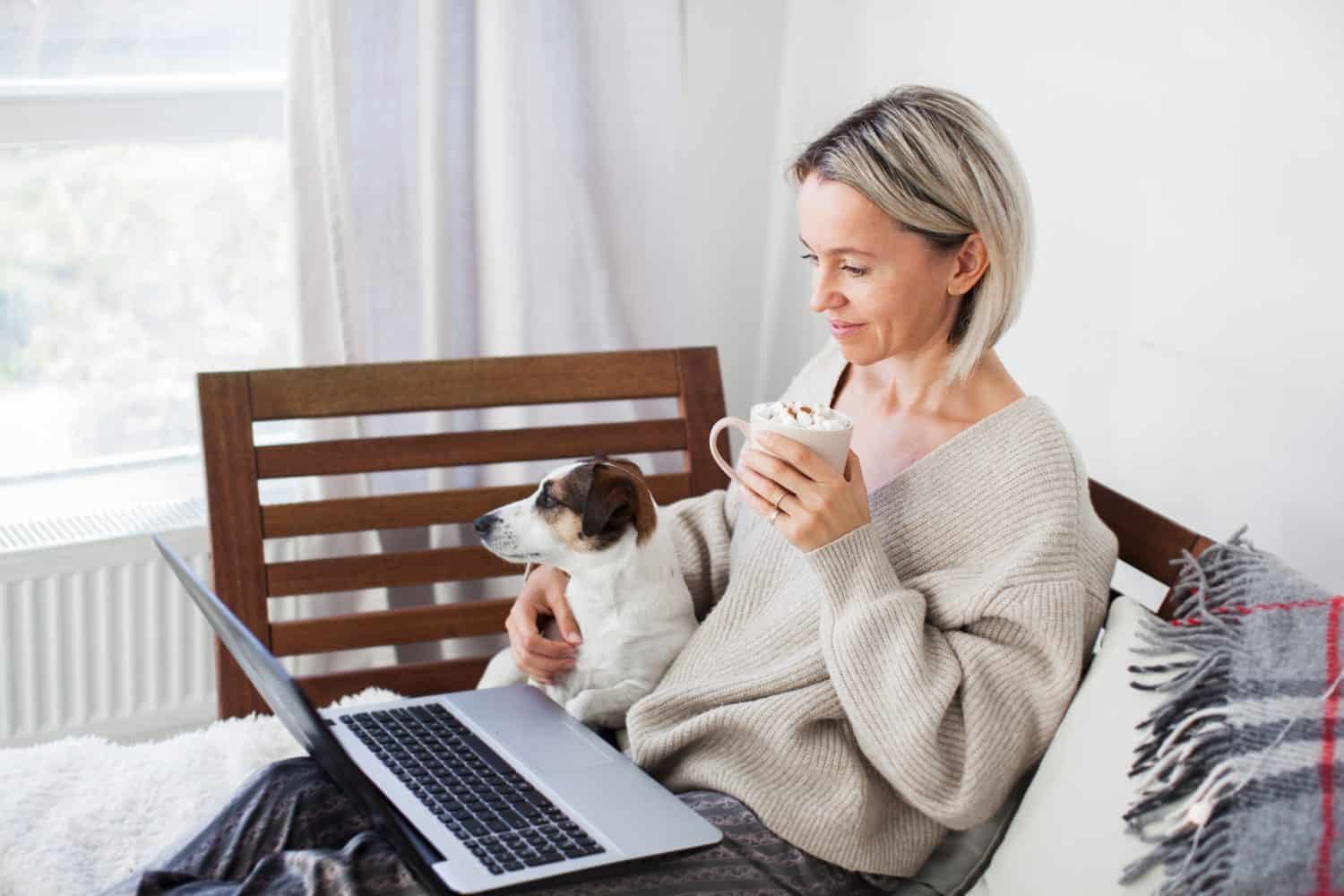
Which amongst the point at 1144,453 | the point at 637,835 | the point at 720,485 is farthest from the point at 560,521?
the point at 1144,453

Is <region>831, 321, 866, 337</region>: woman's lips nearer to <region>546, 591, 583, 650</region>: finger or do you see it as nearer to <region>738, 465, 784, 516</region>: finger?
<region>738, 465, 784, 516</region>: finger

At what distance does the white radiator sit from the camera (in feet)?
7.11

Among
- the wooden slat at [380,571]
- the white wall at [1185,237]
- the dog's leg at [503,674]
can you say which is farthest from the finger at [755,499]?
the wooden slat at [380,571]

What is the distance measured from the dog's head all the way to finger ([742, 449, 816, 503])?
0.27 m

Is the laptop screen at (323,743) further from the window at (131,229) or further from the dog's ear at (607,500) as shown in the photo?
the window at (131,229)

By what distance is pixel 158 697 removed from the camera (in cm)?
231

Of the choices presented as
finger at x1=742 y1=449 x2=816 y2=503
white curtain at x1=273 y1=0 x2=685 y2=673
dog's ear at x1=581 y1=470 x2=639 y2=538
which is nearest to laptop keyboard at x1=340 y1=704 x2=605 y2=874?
dog's ear at x1=581 y1=470 x2=639 y2=538

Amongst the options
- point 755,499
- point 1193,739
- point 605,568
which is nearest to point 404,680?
point 605,568

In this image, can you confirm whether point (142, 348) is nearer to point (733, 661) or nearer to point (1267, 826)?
point (733, 661)

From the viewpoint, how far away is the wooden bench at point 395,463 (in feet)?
5.89

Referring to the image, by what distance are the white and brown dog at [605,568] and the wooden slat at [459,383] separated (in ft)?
1.26

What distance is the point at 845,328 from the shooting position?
1.39 m

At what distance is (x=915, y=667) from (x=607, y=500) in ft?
1.36

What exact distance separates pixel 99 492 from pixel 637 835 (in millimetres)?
1584
